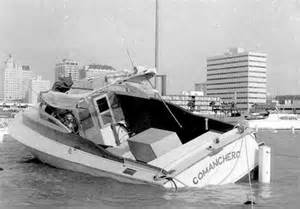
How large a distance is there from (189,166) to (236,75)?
6919 inches

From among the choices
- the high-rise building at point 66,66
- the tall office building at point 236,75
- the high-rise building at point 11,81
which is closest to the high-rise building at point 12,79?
the high-rise building at point 11,81

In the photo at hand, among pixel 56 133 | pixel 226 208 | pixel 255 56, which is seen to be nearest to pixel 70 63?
pixel 56 133

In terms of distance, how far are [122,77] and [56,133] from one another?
2.80 metres

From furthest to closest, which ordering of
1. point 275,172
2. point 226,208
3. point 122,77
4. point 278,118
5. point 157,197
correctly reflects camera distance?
point 278,118
point 275,172
point 122,77
point 157,197
point 226,208

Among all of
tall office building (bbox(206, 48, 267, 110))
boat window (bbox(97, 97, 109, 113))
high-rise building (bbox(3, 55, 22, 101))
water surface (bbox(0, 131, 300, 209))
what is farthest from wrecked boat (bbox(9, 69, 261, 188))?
tall office building (bbox(206, 48, 267, 110))

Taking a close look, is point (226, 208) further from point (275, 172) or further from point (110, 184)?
point (275, 172)

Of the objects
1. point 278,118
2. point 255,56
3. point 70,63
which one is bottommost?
point 278,118

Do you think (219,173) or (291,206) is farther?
(219,173)

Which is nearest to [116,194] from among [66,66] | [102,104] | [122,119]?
[102,104]

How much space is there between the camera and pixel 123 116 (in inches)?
705

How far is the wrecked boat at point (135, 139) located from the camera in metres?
12.7

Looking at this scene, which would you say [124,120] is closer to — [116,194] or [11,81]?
[116,194]

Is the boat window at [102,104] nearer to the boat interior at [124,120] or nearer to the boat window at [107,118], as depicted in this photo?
the boat interior at [124,120]

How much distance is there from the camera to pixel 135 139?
14281 millimetres
